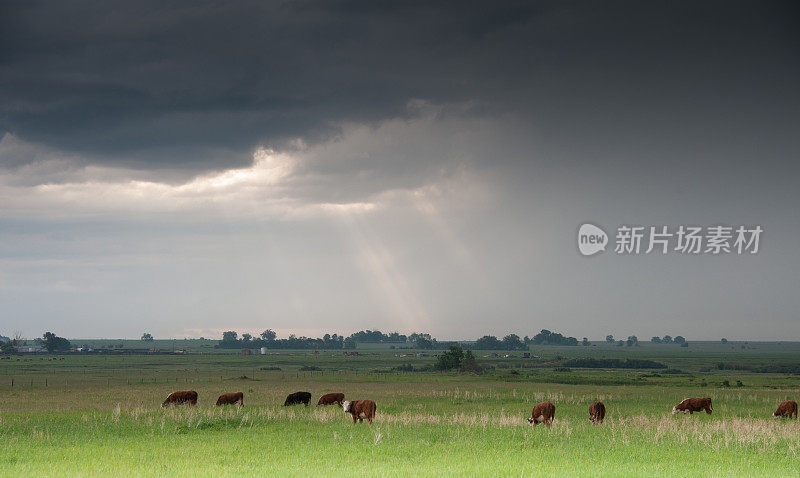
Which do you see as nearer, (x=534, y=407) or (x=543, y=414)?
(x=543, y=414)

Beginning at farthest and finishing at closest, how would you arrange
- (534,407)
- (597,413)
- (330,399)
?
1. (330,399)
2. (534,407)
3. (597,413)

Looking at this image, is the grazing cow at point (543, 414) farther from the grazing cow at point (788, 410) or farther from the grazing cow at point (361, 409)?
the grazing cow at point (788, 410)

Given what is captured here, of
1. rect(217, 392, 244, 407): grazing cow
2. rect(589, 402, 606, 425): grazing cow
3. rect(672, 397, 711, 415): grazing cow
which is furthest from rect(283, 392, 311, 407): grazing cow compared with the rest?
rect(672, 397, 711, 415): grazing cow

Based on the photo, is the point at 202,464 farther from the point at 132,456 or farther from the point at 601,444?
the point at 601,444

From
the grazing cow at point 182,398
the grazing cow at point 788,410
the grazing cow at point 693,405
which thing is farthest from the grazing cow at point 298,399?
the grazing cow at point 788,410

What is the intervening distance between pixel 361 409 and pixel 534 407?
9712 mm

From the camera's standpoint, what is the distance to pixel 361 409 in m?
36.3

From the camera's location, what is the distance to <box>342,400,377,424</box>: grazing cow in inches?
1416

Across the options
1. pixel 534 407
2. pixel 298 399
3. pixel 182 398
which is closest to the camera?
pixel 534 407

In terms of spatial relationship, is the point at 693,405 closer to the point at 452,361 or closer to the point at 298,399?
the point at 298,399

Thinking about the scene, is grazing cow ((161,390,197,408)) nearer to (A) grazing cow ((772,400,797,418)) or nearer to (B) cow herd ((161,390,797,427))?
(B) cow herd ((161,390,797,427))

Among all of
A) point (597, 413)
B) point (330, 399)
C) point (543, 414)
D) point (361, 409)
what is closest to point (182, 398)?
point (330, 399)

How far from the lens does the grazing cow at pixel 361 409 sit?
36.0 m

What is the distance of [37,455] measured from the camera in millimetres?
26156
